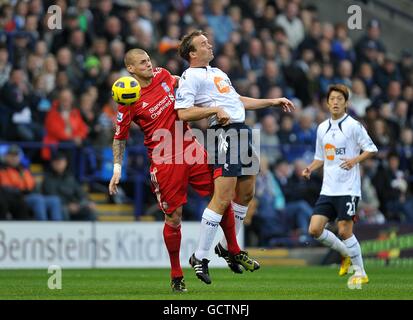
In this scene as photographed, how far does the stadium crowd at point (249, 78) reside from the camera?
20.6m

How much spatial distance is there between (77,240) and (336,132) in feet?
21.2

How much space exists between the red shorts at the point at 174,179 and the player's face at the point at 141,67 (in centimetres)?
101

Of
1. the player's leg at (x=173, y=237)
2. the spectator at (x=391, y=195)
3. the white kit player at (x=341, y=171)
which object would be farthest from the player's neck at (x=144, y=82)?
the spectator at (x=391, y=195)

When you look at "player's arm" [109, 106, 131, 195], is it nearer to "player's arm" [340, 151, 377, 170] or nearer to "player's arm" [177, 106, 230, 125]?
"player's arm" [177, 106, 230, 125]

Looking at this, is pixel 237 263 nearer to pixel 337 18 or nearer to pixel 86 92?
pixel 86 92

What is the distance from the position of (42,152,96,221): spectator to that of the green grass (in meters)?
2.00

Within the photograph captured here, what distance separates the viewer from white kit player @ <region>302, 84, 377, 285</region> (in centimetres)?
1440

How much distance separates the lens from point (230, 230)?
504 inches

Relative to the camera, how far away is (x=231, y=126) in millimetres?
12594

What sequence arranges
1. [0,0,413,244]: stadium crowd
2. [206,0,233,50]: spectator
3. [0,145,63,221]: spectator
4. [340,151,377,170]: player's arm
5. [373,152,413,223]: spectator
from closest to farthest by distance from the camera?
[340,151,377,170]: player's arm → [0,145,63,221]: spectator → [0,0,413,244]: stadium crowd → [373,152,413,223]: spectator → [206,0,233,50]: spectator

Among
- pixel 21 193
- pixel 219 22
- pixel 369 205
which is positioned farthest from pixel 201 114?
pixel 219 22

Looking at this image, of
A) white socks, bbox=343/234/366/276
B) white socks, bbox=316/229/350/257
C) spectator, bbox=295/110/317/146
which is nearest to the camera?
white socks, bbox=343/234/366/276

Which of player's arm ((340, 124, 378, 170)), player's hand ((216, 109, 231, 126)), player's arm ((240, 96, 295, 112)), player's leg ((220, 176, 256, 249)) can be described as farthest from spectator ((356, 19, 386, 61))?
player's hand ((216, 109, 231, 126))

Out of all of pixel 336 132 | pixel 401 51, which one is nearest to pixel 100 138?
pixel 336 132
